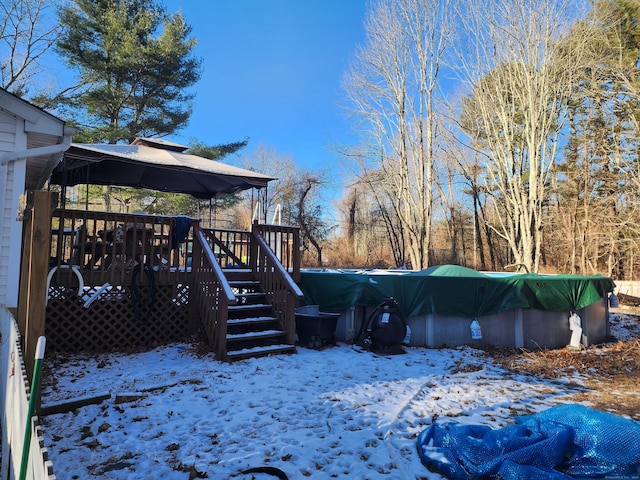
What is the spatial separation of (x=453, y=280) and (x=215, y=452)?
4899mm

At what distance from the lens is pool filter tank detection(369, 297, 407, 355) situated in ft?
19.3

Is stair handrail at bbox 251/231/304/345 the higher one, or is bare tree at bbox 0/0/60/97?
bare tree at bbox 0/0/60/97

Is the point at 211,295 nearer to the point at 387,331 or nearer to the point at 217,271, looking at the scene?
the point at 217,271

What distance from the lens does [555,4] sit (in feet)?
42.6

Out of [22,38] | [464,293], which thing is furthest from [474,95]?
[22,38]

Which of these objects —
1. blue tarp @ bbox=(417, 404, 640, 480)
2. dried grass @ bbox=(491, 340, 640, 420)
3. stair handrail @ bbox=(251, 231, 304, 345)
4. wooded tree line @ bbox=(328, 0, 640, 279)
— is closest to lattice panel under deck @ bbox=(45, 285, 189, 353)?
stair handrail @ bbox=(251, 231, 304, 345)

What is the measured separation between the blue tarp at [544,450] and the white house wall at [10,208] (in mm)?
4683

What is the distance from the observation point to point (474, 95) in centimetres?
1631

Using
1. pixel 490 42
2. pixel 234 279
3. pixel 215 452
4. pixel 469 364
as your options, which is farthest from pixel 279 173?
pixel 215 452

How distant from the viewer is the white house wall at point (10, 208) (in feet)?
13.9

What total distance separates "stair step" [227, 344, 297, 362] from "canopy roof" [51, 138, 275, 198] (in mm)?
3550

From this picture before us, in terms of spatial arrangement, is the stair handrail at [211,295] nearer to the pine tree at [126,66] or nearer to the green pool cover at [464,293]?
the green pool cover at [464,293]

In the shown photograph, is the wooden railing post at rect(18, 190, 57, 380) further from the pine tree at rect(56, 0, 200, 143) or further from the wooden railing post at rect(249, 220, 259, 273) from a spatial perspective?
the pine tree at rect(56, 0, 200, 143)

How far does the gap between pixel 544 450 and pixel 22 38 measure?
852 inches
